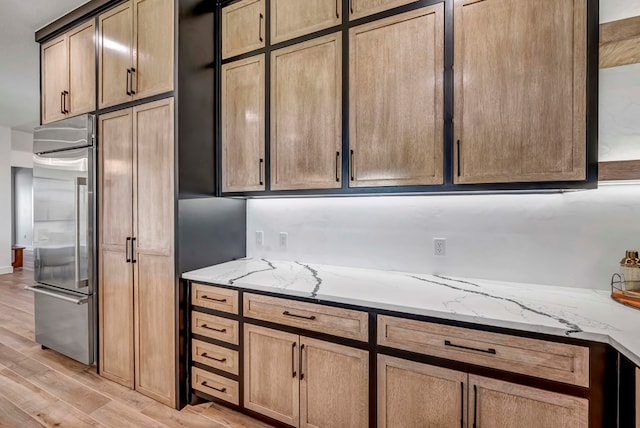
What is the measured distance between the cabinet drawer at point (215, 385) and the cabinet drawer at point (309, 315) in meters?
0.51

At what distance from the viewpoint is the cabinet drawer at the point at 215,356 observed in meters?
1.93

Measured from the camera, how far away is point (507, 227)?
1803 mm

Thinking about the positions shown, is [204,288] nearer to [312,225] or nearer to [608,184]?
[312,225]

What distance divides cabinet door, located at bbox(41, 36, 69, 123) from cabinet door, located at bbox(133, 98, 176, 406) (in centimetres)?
111

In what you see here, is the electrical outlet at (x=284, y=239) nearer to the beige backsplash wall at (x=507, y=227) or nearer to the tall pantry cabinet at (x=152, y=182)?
the beige backsplash wall at (x=507, y=227)

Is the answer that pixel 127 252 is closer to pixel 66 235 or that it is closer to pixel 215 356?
pixel 66 235

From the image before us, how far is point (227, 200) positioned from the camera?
246 centimetres

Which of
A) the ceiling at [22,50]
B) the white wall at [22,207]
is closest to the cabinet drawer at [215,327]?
the ceiling at [22,50]

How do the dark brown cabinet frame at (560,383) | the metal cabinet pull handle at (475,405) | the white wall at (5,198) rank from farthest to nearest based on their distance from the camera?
the white wall at (5,198)
the metal cabinet pull handle at (475,405)
the dark brown cabinet frame at (560,383)

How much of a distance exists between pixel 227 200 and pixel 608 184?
2351 millimetres

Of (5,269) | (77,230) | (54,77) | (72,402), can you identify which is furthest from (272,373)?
(5,269)

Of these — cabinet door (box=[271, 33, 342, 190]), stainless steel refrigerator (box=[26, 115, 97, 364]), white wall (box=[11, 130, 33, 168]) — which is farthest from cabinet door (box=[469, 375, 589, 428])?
white wall (box=[11, 130, 33, 168])

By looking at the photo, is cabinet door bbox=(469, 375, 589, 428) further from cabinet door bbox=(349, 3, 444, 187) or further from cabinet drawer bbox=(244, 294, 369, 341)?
cabinet door bbox=(349, 3, 444, 187)

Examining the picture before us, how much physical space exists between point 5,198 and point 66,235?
5.30 metres
